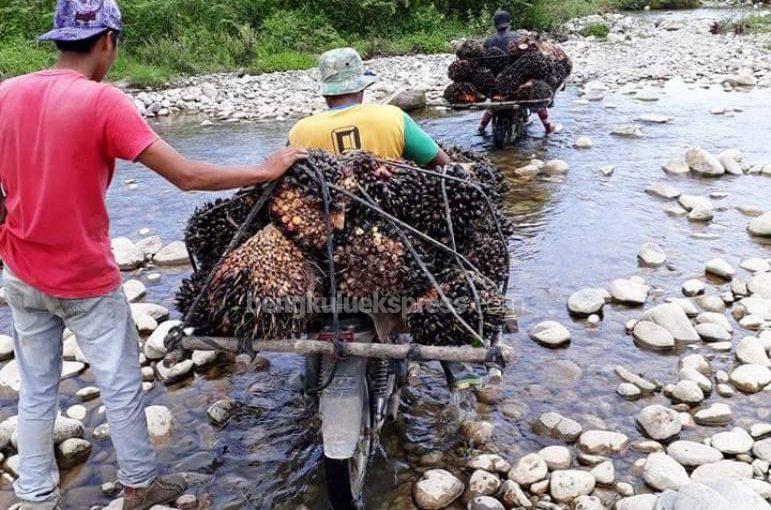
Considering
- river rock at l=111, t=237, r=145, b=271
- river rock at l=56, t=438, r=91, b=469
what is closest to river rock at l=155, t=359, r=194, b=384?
river rock at l=56, t=438, r=91, b=469

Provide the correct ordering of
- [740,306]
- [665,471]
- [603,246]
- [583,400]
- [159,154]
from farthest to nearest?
[603,246] → [740,306] → [583,400] → [665,471] → [159,154]

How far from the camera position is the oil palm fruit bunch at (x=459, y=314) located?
316 centimetres

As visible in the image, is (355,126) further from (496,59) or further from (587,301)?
(496,59)

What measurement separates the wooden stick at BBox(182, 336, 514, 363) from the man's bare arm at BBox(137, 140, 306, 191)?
2.36 feet

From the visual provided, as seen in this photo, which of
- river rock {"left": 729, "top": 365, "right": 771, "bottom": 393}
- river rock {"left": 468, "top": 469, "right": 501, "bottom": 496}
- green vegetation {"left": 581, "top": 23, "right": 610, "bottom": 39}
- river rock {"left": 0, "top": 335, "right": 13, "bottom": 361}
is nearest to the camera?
river rock {"left": 468, "top": 469, "right": 501, "bottom": 496}

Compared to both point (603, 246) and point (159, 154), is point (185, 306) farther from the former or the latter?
point (603, 246)

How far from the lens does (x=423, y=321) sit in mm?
3225

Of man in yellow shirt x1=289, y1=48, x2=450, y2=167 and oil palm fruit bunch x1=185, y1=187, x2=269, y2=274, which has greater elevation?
man in yellow shirt x1=289, y1=48, x2=450, y2=167

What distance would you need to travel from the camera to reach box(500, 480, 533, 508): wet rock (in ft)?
12.1

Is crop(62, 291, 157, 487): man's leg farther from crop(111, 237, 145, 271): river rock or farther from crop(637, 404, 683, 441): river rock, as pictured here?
crop(111, 237, 145, 271): river rock

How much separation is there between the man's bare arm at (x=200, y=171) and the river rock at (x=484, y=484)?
6.65ft

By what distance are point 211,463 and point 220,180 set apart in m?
1.95

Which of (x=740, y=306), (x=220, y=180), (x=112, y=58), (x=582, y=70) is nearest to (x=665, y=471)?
(x=740, y=306)

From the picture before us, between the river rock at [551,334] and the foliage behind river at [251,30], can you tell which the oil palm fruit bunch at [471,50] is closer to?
the river rock at [551,334]
